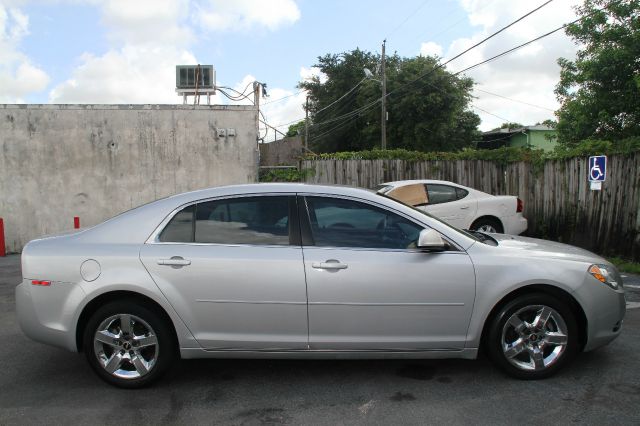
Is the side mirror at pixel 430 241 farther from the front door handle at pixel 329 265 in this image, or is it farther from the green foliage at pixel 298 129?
the green foliage at pixel 298 129

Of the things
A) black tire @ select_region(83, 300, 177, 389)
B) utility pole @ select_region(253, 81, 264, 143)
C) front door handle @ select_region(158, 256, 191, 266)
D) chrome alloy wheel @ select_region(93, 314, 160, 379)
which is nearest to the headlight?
front door handle @ select_region(158, 256, 191, 266)

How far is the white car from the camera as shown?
9984 millimetres

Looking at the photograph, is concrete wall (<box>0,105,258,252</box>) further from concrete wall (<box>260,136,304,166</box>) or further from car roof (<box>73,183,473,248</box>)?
car roof (<box>73,183,473,248</box>)

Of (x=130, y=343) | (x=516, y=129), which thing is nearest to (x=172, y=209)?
(x=130, y=343)

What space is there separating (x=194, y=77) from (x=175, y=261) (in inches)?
462

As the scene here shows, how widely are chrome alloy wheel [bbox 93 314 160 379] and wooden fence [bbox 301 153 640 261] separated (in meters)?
8.28

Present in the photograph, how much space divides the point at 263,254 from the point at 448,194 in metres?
7.00

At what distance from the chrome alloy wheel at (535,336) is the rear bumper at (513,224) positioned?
21.3ft

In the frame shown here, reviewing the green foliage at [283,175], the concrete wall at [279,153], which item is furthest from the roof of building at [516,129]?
the green foliage at [283,175]

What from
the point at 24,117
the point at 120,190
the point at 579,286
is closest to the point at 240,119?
the point at 120,190

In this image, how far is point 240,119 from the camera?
12.4 meters

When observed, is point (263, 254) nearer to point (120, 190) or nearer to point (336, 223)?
point (336, 223)

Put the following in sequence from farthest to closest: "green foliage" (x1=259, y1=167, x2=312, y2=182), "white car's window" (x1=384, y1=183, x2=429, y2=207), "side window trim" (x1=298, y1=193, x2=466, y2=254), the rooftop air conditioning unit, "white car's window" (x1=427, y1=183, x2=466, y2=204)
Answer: the rooftop air conditioning unit → "green foliage" (x1=259, y1=167, x2=312, y2=182) → "white car's window" (x1=427, y1=183, x2=466, y2=204) → "white car's window" (x1=384, y1=183, x2=429, y2=207) → "side window trim" (x1=298, y1=193, x2=466, y2=254)

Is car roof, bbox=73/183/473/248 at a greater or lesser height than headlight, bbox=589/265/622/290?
greater
